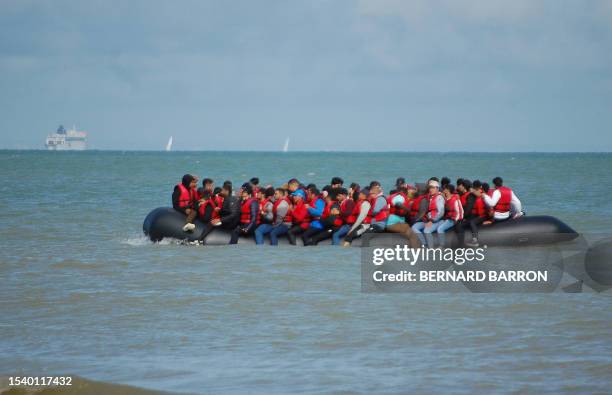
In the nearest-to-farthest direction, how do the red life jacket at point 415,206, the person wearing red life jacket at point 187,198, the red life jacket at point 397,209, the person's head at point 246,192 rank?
the red life jacket at point 415,206 → the red life jacket at point 397,209 → the person's head at point 246,192 → the person wearing red life jacket at point 187,198

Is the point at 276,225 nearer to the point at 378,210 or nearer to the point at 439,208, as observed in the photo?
the point at 378,210

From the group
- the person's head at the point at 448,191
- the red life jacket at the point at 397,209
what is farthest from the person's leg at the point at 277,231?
the person's head at the point at 448,191

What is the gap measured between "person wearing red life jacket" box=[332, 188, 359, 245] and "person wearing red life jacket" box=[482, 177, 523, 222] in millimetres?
2279

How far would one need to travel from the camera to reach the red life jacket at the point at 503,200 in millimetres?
15430

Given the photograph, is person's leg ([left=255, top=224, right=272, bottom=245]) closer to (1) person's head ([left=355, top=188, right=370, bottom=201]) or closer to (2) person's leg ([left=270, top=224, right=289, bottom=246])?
(2) person's leg ([left=270, top=224, right=289, bottom=246])

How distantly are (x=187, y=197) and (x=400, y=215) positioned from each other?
3907 mm

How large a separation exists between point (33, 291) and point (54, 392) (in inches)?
199

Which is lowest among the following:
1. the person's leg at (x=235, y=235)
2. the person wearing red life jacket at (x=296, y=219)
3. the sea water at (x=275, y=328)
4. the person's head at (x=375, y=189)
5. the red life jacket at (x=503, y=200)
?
the sea water at (x=275, y=328)

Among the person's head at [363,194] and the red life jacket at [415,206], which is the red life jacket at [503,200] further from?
the person's head at [363,194]

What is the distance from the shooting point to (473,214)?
50.6ft

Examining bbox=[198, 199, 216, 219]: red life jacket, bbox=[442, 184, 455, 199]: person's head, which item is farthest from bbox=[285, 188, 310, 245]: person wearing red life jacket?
bbox=[442, 184, 455, 199]: person's head

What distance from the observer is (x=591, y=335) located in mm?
9188

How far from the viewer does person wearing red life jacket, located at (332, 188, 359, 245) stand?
15.9 m

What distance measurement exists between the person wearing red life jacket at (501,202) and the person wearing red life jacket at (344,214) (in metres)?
2.28
